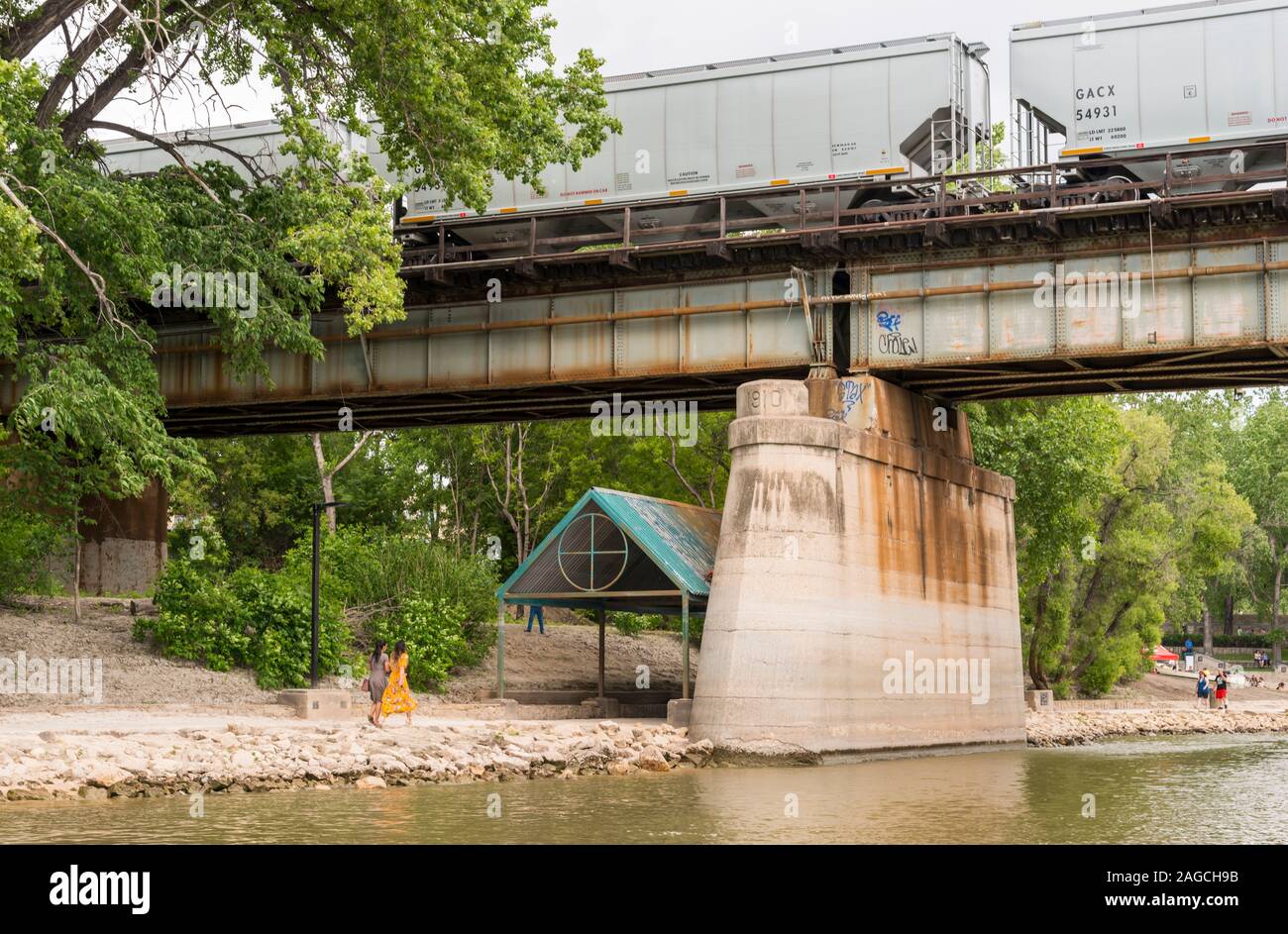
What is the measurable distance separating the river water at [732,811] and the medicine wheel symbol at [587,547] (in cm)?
786

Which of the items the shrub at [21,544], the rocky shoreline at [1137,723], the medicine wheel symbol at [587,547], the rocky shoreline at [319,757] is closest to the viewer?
the rocky shoreline at [319,757]

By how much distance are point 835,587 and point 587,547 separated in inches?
302


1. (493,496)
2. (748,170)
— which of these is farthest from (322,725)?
(493,496)

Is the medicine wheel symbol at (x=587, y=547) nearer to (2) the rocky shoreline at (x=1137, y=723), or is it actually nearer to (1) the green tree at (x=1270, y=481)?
(2) the rocky shoreline at (x=1137, y=723)

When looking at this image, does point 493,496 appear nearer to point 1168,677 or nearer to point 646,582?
point 646,582

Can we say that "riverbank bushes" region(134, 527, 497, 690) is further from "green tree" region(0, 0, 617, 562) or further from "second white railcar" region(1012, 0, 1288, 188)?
"second white railcar" region(1012, 0, 1288, 188)

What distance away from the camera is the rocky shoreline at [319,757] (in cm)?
1912

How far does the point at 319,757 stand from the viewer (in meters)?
21.7

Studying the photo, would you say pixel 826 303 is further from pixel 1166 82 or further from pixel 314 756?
pixel 314 756

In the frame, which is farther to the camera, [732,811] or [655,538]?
[655,538]

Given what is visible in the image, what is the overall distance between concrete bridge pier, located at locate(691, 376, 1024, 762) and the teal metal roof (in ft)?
8.55

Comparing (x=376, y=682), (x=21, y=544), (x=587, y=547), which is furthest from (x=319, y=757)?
(x=21, y=544)

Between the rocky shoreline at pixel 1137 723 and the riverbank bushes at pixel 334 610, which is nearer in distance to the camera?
the riverbank bushes at pixel 334 610

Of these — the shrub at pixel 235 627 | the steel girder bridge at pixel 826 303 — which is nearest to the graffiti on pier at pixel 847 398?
the steel girder bridge at pixel 826 303
